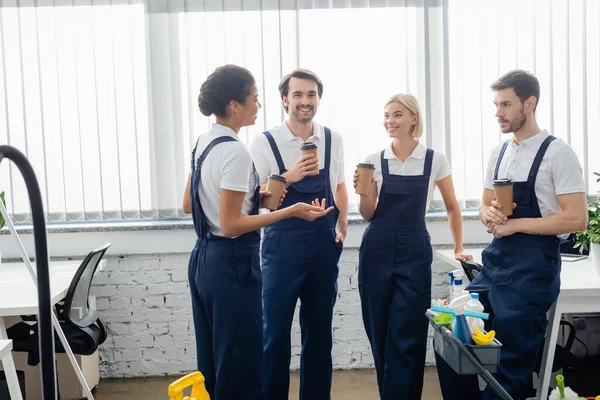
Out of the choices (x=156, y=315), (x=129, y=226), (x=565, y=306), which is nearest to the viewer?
(x=565, y=306)

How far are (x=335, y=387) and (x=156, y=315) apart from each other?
119cm

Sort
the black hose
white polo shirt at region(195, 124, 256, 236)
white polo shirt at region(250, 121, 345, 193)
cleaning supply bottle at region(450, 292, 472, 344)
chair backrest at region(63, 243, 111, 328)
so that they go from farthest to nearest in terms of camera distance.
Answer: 1. chair backrest at region(63, 243, 111, 328)
2. white polo shirt at region(250, 121, 345, 193)
3. white polo shirt at region(195, 124, 256, 236)
4. cleaning supply bottle at region(450, 292, 472, 344)
5. the black hose

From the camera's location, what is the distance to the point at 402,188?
2.88 meters

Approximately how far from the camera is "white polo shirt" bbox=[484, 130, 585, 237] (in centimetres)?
232

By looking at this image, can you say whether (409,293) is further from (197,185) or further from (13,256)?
(13,256)

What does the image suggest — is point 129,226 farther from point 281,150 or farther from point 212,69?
point 281,150

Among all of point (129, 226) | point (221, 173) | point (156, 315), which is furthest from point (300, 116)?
point (156, 315)

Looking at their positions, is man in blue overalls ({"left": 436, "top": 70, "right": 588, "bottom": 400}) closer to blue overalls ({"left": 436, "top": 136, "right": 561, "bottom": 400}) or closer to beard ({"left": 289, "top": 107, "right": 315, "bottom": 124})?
blue overalls ({"left": 436, "top": 136, "right": 561, "bottom": 400})

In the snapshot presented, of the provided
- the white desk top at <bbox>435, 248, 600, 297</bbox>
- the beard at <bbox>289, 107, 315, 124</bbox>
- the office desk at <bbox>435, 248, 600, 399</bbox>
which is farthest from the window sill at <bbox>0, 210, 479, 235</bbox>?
the office desk at <bbox>435, 248, 600, 399</bbox>

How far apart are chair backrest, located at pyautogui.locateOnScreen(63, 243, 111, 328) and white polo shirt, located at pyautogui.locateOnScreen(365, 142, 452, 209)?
1437mm

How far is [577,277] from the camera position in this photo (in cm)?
288

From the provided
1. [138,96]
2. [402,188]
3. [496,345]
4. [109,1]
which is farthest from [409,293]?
[109,1]

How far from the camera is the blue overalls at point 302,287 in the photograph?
9.20 ft

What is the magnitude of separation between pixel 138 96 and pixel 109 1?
58cm
